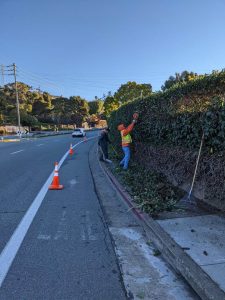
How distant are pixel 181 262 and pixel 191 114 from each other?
3.57 meters

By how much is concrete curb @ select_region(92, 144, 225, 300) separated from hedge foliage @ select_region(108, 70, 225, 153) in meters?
1.77

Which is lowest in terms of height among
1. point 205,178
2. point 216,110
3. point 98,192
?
point 98,192

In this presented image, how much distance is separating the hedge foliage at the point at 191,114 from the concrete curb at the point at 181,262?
1774 millimetres

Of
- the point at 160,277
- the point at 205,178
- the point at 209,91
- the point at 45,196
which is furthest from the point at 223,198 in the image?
the point at 45,196

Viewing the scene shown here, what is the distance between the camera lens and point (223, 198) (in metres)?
6.12

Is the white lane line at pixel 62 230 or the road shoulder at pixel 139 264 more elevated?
the white lane line at pixel 62 230

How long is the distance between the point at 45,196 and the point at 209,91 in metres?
4.64

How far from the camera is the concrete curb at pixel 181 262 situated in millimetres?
3668

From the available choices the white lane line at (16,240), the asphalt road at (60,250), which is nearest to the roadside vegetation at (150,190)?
the asphalt road at (60,250)

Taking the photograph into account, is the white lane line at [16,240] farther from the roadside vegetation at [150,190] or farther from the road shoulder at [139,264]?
the roadside vegetation at [150,190]

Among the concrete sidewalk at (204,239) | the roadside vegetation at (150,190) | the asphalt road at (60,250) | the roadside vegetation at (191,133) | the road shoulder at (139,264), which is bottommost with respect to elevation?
the road shoulder at (139,264)

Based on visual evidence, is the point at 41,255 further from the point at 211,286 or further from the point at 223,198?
the point at 223,198

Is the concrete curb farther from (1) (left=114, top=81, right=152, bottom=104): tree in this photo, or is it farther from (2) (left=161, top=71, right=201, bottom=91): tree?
(1) (left=114, top=81, right=152, bottom=104): tree

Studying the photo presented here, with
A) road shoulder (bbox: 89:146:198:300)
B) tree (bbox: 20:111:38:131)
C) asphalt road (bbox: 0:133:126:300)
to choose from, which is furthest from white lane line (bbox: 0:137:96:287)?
tree (bbox: 20:111:38:131)
